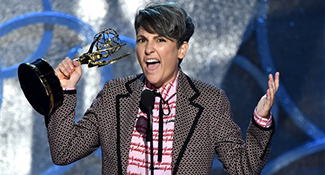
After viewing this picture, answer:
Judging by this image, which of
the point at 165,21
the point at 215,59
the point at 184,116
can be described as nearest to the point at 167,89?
the point at 184,116

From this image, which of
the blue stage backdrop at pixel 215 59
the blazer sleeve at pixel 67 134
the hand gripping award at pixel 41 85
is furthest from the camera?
the blue stage backdrop at pixel 215 59

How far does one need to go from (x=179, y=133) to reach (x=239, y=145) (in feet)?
0.64

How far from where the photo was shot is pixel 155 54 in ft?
5.49

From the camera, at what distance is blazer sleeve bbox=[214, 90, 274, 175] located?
1665mm

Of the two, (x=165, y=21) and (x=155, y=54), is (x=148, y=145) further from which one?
(x=165, y=21)

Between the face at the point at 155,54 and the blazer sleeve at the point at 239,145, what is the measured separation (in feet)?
0.73

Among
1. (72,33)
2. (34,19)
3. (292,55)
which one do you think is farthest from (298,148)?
(34,19)

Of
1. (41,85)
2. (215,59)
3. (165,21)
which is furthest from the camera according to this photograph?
(215,59)

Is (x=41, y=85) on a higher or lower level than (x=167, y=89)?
higher

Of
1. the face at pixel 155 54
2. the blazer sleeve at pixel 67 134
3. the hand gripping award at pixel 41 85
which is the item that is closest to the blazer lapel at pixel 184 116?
the face at pixel 155 54

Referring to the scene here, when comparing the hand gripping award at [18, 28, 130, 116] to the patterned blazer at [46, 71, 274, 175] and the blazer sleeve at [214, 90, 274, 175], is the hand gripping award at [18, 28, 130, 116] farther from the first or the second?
the blazer sleeve at [214, 90, 274, 175]

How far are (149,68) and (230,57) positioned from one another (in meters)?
1.27

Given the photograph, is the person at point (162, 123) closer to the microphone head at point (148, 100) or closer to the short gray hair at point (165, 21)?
the short gray hair at point (165, 21)

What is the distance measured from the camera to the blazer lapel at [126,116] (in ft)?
5.54
